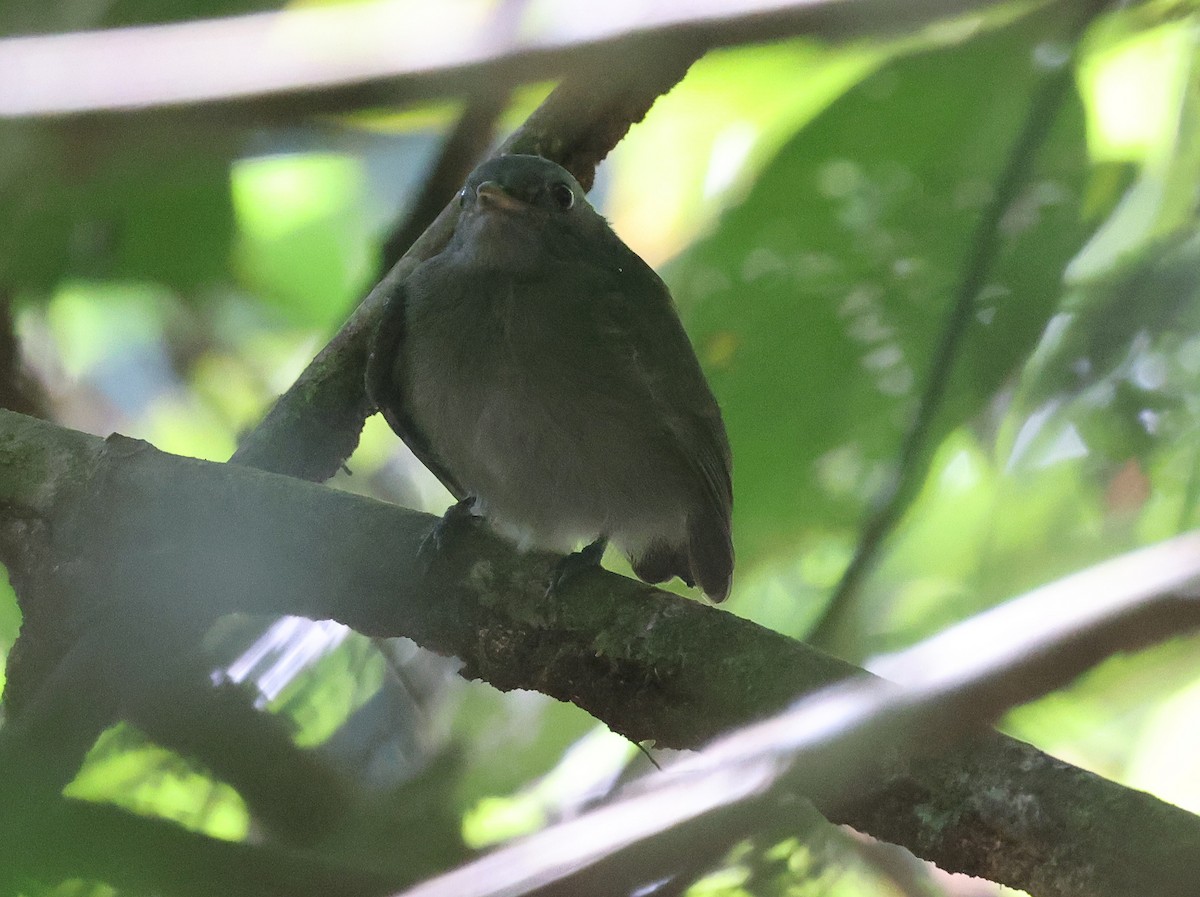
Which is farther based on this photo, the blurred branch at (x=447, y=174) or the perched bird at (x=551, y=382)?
the blurred branch at (x=447, y=174)

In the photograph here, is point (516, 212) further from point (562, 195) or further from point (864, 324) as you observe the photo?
point (864, 324)

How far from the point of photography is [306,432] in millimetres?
2887

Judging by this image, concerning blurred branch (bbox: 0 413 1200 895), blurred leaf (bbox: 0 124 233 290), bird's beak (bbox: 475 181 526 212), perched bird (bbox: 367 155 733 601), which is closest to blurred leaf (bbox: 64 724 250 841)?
blurred branch (bbox: 0 413 1200 895)

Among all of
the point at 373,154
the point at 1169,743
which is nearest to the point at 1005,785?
the point at 1169,743

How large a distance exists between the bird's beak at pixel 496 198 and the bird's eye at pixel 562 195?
136 mm

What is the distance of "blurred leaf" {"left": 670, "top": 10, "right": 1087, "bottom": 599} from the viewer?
8.93ft

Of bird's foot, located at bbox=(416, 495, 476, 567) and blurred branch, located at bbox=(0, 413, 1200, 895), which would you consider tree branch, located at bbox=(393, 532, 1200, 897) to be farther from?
bird's foot, located at bbox=(416, 495, 476, 567)

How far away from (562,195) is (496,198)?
227 millimetres

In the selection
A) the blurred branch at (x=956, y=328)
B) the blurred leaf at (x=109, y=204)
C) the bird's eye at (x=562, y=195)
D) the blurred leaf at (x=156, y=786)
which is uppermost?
the blurred leaf at (x=109, y=204)

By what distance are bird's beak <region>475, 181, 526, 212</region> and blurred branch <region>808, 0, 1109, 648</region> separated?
110 centimetres

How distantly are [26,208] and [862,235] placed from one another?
2.04 meters

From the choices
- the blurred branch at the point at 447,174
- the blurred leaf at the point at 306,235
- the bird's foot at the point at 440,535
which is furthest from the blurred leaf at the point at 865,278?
the blurred leaf at the point at 306,235

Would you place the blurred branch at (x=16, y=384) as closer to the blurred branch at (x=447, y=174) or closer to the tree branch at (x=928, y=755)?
the blurred branch at (x=447, y=174)

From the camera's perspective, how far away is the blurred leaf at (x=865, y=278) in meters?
2.72
